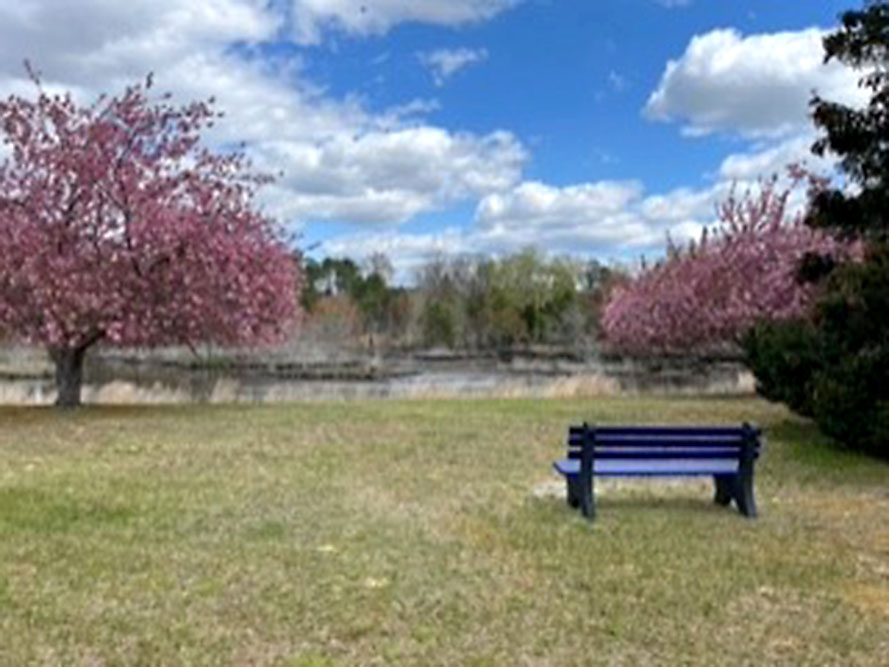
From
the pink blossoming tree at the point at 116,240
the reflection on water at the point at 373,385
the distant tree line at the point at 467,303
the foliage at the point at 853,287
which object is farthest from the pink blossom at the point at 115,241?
the distant tree line at the point at 467,303

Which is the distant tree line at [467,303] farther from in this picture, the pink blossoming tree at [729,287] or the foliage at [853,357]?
the foliage at [853,357]

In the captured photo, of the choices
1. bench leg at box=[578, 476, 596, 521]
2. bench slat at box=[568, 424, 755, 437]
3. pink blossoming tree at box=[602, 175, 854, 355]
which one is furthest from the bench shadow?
pink blossoming tree at box=[602, 175, 854, 355]

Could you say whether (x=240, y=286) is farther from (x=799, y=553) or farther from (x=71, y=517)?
(x=799, y=553)

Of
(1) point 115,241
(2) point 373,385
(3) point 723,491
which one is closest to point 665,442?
(3) point 723,491

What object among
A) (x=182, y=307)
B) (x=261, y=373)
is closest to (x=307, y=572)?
(x=182, y=307)

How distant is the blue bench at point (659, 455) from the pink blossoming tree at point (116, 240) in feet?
33.1

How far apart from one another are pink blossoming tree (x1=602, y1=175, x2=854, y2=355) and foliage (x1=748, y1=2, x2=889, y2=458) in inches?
339

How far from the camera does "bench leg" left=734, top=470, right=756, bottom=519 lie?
8.68 m

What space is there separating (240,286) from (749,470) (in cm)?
1085

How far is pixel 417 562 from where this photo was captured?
22.2 feet

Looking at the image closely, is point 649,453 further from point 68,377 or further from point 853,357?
point 68,377

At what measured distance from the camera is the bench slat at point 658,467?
824 centimetres

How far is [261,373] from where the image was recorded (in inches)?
1602

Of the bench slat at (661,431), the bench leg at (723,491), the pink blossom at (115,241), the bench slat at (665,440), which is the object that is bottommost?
the bench leg at (723,491)
